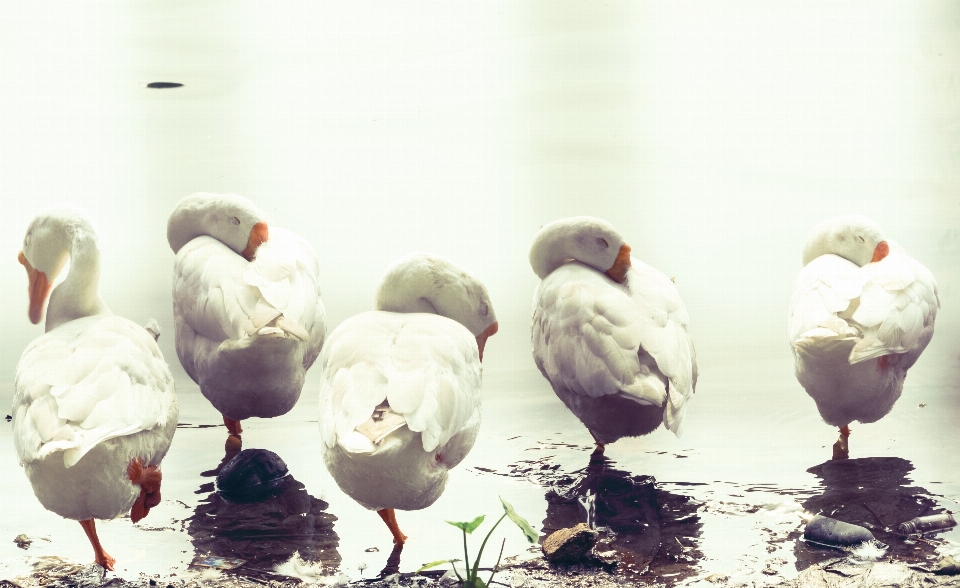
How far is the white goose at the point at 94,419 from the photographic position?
2135 millimetres

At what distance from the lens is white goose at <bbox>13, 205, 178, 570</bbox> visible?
2.13 metres

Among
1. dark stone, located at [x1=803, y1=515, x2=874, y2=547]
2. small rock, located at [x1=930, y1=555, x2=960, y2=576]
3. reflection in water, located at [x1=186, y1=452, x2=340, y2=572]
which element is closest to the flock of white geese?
reflection in water, located at [x1=186, y1=452, x2=340, y2=572]

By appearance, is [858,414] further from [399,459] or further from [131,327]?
[131,327]

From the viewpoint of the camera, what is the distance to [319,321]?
300cm

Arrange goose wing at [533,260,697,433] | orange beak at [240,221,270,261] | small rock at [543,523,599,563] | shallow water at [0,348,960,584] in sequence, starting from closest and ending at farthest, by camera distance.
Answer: small rock at [543,523,599,563]
shallow water at [0,348,960,584]
goose wing at [533,260,697,433]
orange beak at [240,221,270,261]

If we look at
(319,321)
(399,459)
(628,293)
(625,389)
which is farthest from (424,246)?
(399,459)

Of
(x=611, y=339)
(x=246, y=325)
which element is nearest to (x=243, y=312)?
(x=246, y=325)

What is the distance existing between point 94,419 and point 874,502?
1689 millimetres

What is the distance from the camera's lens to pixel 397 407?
7.04 feet

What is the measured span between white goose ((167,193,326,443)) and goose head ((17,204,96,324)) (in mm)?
294

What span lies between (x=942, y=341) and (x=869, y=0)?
232 cm

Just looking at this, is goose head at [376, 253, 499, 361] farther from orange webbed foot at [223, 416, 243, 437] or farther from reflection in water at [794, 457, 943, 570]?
reflection in water at [794, 457, 943, 570]

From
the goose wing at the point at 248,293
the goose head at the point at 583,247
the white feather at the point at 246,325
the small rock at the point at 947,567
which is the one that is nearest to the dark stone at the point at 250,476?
the white feather at the point at 246,325

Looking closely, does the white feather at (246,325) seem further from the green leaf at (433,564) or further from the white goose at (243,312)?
the green leaf at (433,564)
